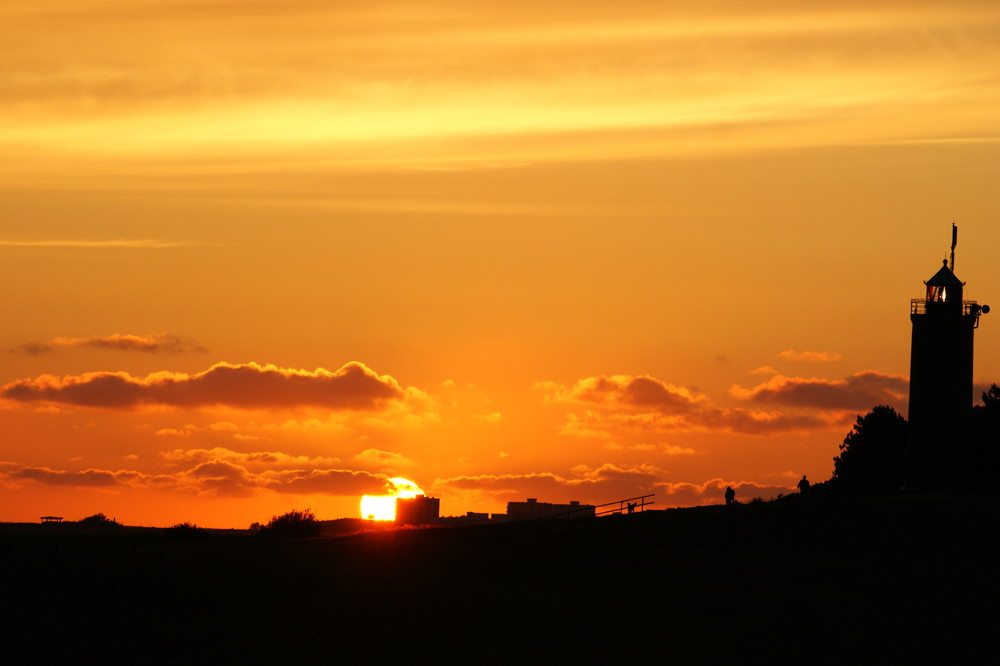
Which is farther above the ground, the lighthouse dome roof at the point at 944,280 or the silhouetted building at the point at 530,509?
the lighthouse dome roof at the point at 944,280

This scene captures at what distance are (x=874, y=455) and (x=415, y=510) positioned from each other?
122 feet

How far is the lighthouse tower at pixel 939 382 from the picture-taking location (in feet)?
302

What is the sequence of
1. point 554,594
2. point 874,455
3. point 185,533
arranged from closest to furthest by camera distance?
point 554,594
point 185,533
point 874,455

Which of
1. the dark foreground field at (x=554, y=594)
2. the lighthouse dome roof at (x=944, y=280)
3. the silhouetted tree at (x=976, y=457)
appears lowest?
the dark foreground field at (x=554, y=594)

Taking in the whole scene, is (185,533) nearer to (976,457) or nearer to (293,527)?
(293,527)

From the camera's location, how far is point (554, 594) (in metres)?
58.9

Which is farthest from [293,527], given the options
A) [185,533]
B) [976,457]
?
[976,457]

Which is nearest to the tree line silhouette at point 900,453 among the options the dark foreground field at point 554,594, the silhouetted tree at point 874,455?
the silhouetted tree at point 874,455

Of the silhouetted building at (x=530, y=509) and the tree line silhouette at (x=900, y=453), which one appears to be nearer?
the tree line silhouette at (x=900, y=453)

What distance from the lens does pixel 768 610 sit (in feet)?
176

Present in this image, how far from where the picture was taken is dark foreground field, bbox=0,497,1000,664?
47.1 m

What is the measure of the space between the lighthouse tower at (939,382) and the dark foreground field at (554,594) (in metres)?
13.1

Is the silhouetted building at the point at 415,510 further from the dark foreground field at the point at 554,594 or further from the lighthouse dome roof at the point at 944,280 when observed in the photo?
the lighthouse dome roof at the point at 944,280

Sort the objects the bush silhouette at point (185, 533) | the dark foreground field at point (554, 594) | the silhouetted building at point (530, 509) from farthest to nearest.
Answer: the silhouetted building at point (530, 509) < the bush silhouette at point (185, 533) < the dark foreground field at point (554, 594)
